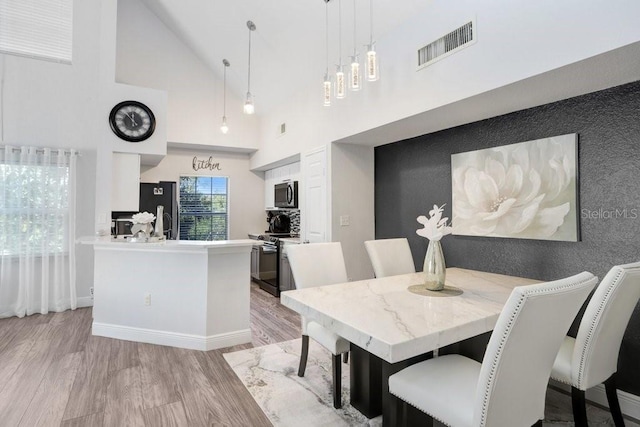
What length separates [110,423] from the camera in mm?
2033

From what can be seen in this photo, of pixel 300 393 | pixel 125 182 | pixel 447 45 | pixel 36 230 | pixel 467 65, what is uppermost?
pixel 447 45

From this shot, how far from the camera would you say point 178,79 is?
5637 mm

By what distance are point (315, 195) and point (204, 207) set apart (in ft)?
9.13

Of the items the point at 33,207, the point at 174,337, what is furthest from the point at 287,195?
the point at 33,207

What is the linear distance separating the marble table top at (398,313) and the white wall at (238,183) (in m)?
4.59

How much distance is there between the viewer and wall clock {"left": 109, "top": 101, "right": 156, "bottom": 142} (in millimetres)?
4398

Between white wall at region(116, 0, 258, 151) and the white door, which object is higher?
white wall at region(116, 0, 258, 151)

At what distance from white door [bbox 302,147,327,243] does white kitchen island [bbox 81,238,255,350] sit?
1292 mm

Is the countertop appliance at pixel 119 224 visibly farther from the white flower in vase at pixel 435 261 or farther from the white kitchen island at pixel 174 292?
the white flower in vase at pixel 435 261

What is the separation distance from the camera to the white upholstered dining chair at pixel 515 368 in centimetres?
117

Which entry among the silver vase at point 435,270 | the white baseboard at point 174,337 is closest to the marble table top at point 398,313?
the silver vase at point 435,270

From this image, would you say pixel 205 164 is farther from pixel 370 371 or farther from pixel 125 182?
pixel 370 371

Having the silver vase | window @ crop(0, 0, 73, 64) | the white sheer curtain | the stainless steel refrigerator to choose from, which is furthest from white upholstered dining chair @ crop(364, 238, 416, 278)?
window @ crop(0, 0, 73, 64)

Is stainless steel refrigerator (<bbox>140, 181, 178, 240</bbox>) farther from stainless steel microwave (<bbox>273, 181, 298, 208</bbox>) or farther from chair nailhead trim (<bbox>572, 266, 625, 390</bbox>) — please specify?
chair nailhead trim (<bbox>572, 266, 625, 390</bbox>)
